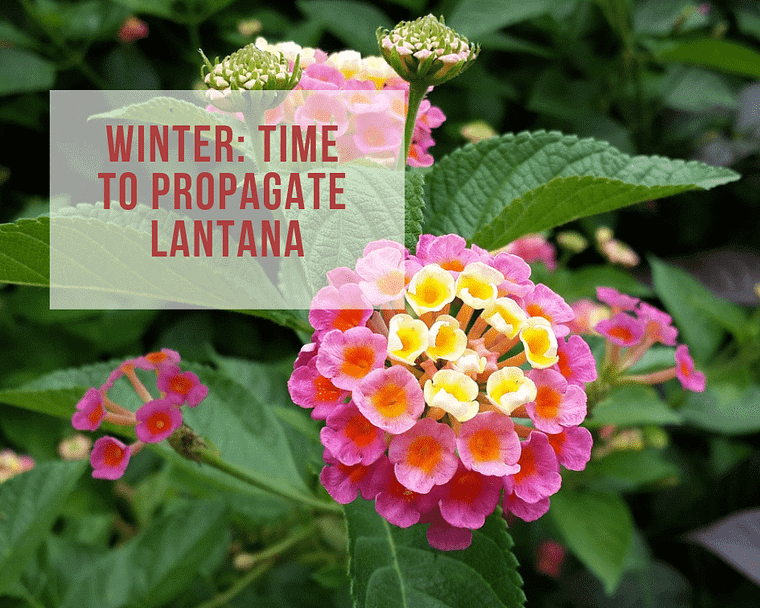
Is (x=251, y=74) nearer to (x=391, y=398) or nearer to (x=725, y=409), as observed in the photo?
(x=391, y=398)

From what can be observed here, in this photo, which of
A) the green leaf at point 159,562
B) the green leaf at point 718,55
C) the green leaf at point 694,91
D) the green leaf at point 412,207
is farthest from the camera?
the green leaf at point 694,91

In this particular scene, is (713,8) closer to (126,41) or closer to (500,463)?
(126,41)

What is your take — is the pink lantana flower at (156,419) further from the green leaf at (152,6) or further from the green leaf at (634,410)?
the green leaf at (152,6)

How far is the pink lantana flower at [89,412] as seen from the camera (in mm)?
618

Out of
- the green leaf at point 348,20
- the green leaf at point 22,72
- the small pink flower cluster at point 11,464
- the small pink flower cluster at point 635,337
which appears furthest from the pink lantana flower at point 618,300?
the green leaf at point 22,72

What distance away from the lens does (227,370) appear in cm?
105

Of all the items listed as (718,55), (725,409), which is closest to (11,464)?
(725,409)

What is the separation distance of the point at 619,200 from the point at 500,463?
0.26 m

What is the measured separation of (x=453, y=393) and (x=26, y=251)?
333mm

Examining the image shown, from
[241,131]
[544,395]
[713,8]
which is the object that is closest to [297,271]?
[241,131]

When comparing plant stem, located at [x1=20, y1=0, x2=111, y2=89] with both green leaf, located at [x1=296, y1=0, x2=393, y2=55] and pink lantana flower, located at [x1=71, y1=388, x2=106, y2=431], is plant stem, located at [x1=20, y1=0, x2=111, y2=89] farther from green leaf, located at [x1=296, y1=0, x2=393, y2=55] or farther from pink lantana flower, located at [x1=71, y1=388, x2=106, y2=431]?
pink lantana flower, located at [x1=71, y1=388, x2=106, y2=431]

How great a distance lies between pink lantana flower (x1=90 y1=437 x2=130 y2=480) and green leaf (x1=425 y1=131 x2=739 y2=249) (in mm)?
358

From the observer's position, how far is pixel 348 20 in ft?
4.91

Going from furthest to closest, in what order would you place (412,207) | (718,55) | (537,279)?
(718,55)
(537,279)
(412,207)
